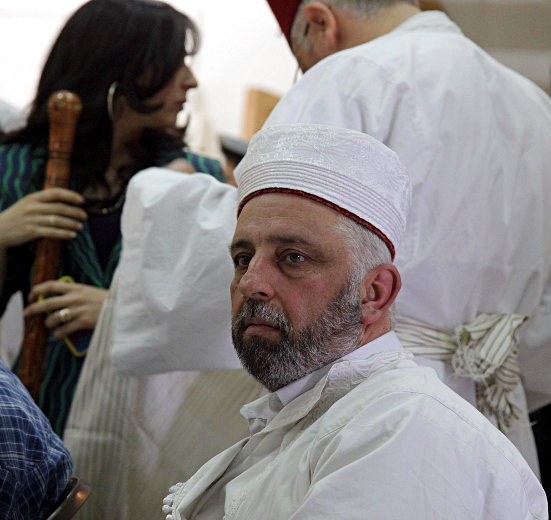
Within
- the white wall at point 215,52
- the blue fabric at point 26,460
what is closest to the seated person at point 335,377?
the blue fabric at point 26,460

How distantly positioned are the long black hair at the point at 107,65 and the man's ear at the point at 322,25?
1.54 ft

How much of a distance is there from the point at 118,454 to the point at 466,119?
3.99 feet

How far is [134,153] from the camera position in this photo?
2.55 m

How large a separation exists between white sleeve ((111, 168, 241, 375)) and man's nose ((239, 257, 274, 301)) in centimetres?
52

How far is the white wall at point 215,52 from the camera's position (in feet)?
20.4

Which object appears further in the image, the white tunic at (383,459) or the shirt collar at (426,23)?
the shirt collar at (426,23)

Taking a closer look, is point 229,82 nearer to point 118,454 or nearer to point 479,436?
point 118,454

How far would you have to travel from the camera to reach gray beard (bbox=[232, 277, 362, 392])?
4.43 ft

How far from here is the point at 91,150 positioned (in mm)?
2512

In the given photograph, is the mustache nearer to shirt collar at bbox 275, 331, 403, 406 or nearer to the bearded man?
shirt collar at bbox 275, 331, 403, 406

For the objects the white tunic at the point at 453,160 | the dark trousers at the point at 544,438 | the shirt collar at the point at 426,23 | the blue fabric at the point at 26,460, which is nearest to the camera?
the blue fabric at the point at 26,460

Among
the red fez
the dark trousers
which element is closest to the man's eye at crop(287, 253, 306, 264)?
the red fez

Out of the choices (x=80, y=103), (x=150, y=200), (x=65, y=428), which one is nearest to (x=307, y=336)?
(x=150, y=200)

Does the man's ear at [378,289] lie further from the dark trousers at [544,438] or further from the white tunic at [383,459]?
the dark trousers at [544,438]
